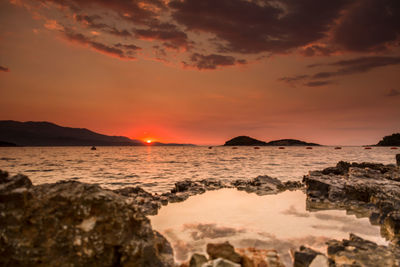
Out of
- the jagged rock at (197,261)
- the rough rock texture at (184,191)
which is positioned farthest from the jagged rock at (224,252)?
the rough rock texture at (184,191)

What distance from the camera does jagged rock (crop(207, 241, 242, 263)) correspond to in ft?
14.2

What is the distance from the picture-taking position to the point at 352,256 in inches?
177

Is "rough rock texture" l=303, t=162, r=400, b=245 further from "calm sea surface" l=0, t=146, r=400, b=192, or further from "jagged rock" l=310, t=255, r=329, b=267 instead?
"calm sea surface" l=0, t=146, r=400, b=192

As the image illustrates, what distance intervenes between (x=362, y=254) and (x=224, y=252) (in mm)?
2732

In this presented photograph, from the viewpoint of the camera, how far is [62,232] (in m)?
3.67

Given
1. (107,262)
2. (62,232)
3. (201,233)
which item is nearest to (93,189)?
(62,232)

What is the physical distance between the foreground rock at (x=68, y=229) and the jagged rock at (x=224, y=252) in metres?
0.96

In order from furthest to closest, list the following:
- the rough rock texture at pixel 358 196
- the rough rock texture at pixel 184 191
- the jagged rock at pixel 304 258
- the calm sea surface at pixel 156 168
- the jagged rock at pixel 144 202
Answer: the calm sea surface at pixel 156 168 < the rough rock texture at pixel 184 191 < the jagged rock at pixel 144 202 < the rough rock texture at pixel 358 196 < the jagged rock at pixel 304 258

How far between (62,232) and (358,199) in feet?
37.8

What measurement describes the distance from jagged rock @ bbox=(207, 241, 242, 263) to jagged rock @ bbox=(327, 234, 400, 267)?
1.86 metres

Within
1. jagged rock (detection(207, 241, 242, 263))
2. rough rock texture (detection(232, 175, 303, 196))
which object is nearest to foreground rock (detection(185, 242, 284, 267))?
jagged rock (detection(207, 241, 242, 263))

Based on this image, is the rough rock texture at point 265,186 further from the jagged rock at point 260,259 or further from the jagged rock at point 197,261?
the jagged rock at point 197,261

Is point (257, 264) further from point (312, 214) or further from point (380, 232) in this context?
point (312, 214)

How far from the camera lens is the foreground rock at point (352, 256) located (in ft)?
13.9
